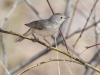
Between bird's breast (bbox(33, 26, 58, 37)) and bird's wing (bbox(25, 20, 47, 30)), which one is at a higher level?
bird's wing (bbox(25, 20, 47, 30))

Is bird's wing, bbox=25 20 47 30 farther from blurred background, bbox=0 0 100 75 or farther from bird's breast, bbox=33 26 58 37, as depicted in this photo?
blurred background, bbox=0 0 100 75

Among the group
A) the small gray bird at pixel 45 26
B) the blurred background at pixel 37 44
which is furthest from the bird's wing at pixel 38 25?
the blurred background at pixel 37 44

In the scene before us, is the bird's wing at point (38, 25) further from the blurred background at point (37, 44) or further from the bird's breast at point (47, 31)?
the blurred background at point (37, 44)

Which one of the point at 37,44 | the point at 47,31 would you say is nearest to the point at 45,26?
the point at 47,31

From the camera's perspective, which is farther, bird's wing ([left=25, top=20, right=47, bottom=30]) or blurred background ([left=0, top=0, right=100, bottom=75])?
blurred background ([left=0, top=0, right=100, bottom=75])

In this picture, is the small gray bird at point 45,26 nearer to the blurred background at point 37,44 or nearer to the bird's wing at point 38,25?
the bird's wing at point 38,25

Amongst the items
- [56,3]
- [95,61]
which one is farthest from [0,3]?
[95,61]

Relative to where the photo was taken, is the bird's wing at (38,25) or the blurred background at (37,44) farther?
the blurred background at (37,44)

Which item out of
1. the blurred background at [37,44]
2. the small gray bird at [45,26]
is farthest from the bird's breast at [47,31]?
the blurred background at [37,44]

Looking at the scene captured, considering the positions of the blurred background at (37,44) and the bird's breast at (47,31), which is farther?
the blurred background at (37,44)

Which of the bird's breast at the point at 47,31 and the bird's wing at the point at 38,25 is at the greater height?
the bird's wing at the point at 38,25

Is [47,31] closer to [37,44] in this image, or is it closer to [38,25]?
[38,25]

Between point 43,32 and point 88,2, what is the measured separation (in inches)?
173

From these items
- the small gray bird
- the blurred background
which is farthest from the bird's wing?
the blurred background
